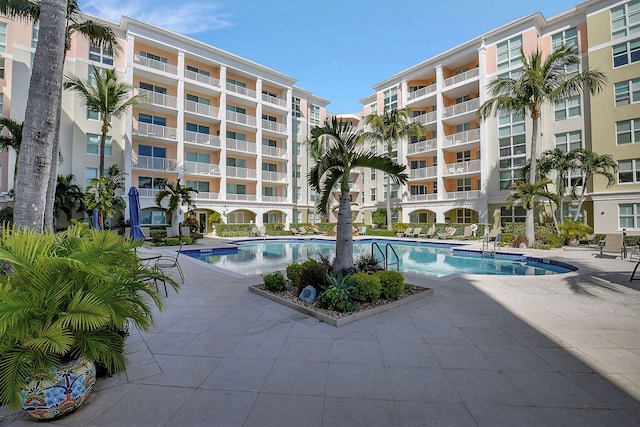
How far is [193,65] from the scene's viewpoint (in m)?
27.5

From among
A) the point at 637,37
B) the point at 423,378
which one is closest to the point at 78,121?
the point at 423,378

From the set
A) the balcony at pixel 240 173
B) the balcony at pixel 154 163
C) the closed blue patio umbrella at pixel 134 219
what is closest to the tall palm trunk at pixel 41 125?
the closed blue patio umbrella at pixel 134 219

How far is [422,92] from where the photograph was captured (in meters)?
30.1

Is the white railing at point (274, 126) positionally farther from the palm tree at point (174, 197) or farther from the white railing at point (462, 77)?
the white railing at point (462, 77)

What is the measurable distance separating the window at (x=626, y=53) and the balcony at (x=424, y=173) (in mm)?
13600

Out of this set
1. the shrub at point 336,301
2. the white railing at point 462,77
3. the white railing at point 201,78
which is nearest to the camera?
the shrub at point 336,301

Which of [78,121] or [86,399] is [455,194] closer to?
[86,399]

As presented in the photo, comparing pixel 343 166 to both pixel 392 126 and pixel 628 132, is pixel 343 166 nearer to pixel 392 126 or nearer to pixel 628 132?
pixel 392 126

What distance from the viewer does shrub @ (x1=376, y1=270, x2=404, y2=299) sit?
6.12 m

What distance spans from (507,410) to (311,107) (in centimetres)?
3820

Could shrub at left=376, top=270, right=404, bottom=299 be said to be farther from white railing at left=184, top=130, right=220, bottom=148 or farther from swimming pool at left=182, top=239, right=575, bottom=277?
white railing at left=184, top=130, right=220, bottom=148

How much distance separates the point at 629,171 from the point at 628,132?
2.54m

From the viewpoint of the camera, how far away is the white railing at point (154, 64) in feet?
78.3

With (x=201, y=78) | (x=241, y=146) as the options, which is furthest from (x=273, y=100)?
(x=201, y=78)
